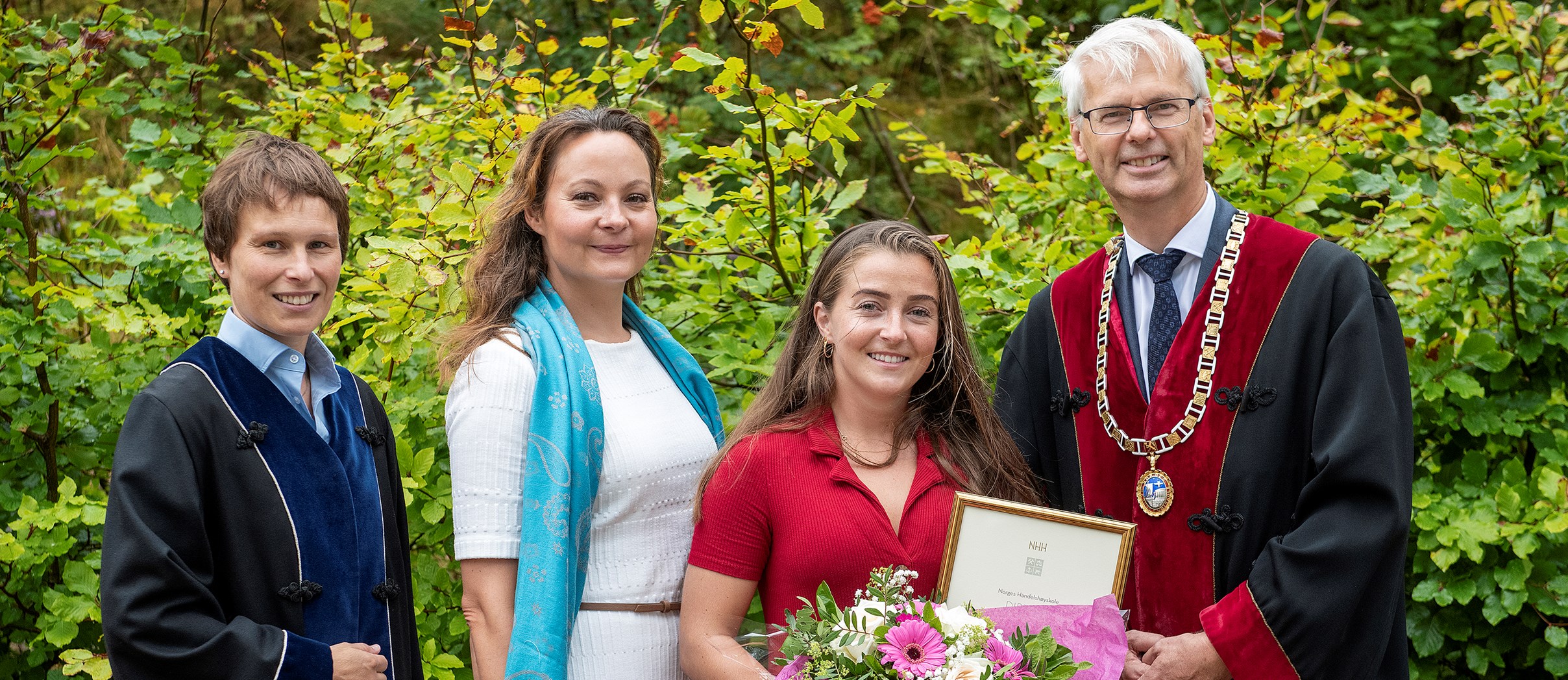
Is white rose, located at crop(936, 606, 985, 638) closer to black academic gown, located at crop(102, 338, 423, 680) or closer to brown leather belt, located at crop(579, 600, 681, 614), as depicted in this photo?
brown leather belt, located at crop(579, 600, 681, 614)

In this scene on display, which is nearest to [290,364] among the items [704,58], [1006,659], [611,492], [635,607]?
[611,492]

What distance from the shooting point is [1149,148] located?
2412 mm

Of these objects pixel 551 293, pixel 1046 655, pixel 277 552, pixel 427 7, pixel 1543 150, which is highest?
pixel 427 7

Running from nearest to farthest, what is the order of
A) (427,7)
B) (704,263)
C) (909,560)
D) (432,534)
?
(909,560) < (432,534) < (704,263) < (427,7)

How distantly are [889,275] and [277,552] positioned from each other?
4.14ft

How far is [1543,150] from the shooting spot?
11.5 feet

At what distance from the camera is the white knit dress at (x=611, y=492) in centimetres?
230

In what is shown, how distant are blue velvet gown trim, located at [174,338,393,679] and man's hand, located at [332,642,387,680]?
0.03 meters

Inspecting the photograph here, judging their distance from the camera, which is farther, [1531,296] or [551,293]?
[1531,296]

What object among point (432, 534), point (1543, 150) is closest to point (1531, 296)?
point (1543, 150)

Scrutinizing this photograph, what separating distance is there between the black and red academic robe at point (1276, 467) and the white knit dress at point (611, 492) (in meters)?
0.87

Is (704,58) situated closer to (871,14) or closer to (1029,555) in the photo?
(1029,555)

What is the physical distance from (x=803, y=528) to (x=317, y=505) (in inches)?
35.0

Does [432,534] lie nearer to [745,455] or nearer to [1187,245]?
[745,455]
